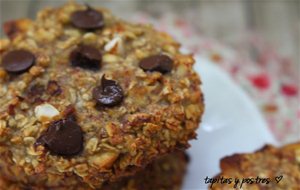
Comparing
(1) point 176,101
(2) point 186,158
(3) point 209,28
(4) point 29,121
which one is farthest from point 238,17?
(4) point 29,121

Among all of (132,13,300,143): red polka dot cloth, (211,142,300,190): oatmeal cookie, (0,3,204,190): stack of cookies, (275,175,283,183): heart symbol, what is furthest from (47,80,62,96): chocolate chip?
(132,13,300,143): red polka dot cloth

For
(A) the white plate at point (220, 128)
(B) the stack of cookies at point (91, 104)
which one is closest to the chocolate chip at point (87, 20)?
(B) the stack of cookies at point (91, 104)

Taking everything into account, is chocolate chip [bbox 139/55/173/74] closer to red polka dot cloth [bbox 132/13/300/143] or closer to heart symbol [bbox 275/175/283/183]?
heart symbol [bbox 275/175/283/183]

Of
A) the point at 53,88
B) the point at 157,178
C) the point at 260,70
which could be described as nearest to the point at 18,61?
the point at 53,88

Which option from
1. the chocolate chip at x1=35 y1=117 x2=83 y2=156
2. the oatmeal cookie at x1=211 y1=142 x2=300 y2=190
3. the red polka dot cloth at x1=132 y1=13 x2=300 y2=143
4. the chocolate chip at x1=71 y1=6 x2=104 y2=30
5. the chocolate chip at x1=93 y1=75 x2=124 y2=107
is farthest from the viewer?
the red polka dot cloth at x1=132 y1=13 x2=300 y2=143

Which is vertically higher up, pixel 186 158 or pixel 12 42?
pixel 186 158

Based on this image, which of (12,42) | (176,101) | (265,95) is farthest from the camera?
(265,95)

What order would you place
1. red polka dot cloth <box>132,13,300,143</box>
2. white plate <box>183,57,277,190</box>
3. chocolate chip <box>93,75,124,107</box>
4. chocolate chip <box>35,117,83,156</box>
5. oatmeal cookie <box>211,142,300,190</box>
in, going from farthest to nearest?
1. red polka dot cloth <box>132,13,300,143</box>
2. white plate <box>183,57,277,190</box>
3. oatmeal cookie <box>211,142,300,190</box>
4. chocolate chip <box>93,75,124,107</box>
5. chocolate chip <box>35,117,83,156</box>

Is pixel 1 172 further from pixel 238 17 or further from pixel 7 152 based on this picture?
pixel 238 17
